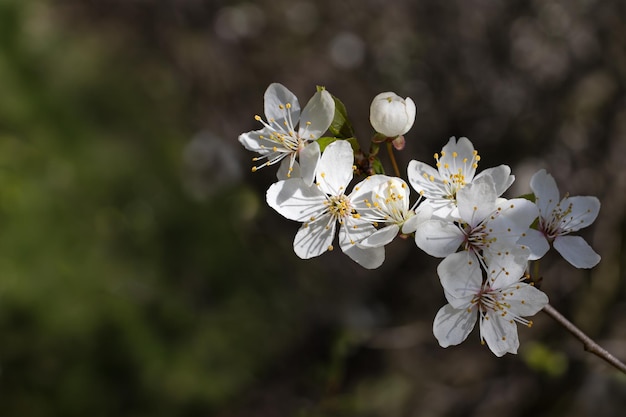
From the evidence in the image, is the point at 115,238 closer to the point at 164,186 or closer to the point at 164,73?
the point at 164,186

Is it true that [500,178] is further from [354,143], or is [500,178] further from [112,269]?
[112,269]

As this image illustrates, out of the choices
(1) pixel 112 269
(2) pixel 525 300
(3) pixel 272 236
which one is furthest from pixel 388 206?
(1) pixel 112 269

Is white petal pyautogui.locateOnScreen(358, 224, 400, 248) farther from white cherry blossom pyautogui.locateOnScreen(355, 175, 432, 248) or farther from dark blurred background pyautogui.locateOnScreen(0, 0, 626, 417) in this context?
dark blurred background pyautogui.locateOnScreen(0, 0, 626, 417)

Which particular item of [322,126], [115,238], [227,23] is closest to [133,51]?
[227,23]

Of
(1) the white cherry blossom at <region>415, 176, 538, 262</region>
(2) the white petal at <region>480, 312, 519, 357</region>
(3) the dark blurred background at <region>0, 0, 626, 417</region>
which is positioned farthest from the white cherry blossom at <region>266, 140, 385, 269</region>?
(3) the dark blurred background at <region>0, 0, 626, 417</region>

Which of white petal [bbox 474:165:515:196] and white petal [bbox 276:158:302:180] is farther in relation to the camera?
white petal [bbox 276:158:302:180]

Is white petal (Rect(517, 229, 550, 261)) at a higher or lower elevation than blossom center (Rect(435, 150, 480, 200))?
lower

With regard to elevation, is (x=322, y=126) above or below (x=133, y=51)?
below
